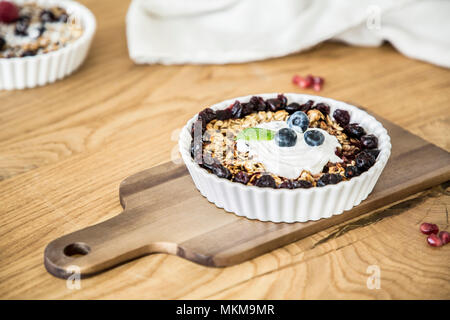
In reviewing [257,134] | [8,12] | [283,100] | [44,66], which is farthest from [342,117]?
[8,12]

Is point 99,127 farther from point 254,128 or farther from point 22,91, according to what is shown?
point 254,128

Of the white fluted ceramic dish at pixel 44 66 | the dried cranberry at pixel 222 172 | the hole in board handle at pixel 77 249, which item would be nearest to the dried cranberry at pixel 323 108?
the dried cranberry at pixel 222 172

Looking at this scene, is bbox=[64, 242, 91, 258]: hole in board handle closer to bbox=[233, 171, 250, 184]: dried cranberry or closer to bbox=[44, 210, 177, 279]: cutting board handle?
bbox=[44, 210, 177, 279]: cutting board handle

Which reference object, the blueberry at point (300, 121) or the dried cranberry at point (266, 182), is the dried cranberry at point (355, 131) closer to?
the blueberry at point (300, 121)

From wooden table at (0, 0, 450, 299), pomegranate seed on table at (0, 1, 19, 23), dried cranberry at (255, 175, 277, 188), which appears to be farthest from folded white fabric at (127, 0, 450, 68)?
dried cranberry at (255, 175, 277, 188)

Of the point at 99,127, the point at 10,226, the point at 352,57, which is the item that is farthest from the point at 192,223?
the point at 352,57
